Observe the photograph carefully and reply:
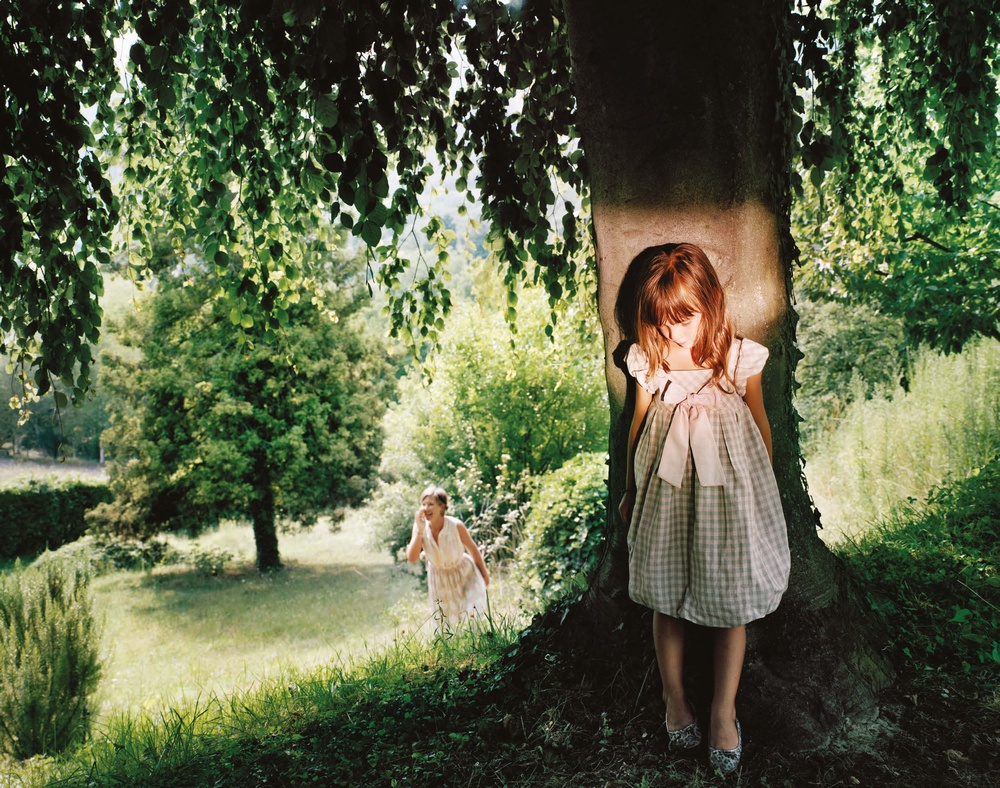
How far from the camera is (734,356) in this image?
196cm

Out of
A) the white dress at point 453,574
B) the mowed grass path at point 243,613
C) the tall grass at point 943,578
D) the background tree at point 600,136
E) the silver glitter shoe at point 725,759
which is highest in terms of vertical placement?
the background tree at point 600,136

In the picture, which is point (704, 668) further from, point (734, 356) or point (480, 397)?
point (480, 397)

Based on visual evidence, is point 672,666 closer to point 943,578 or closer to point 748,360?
point 748,360

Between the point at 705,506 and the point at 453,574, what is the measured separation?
4162 millimetres

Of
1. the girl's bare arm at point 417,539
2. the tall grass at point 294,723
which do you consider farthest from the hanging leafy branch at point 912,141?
the girl's bare arm at point 417,539

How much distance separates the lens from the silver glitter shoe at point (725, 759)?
6.07ft

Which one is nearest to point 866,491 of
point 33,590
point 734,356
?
point 734,356

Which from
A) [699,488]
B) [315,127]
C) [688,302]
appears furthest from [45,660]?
[688,302]

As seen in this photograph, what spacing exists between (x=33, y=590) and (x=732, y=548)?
4.67 m

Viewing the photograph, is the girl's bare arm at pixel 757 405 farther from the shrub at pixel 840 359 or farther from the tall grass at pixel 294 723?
the shrub at pixel 840 359

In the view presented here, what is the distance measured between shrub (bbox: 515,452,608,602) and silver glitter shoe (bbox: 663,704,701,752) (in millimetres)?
3464

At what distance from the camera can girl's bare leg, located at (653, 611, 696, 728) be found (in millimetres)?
1989

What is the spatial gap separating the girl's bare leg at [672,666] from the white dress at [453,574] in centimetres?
375

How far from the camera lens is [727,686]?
1.89 meters
